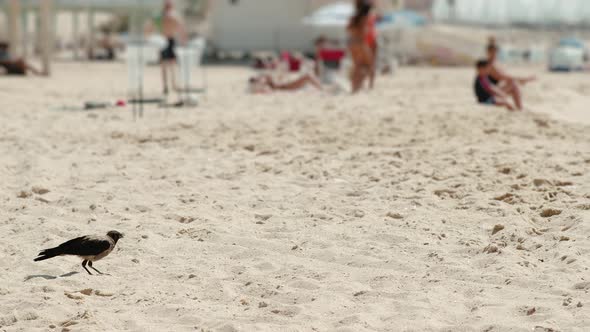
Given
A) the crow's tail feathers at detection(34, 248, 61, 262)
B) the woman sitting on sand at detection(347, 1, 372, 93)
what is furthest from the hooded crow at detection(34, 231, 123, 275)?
the woman sitting on sand at detection(347, 1, 372, 93)

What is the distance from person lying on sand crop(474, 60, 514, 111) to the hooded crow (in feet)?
23.9

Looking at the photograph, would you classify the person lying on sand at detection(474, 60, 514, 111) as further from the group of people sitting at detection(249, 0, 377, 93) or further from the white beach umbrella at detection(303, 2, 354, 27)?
the white beach umbrella at detection(303, 2, 354, 27)

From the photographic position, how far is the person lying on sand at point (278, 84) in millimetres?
13844

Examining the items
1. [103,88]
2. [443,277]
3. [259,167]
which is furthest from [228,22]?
[443,277]

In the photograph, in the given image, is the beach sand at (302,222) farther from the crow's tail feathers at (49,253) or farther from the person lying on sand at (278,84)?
the person lying on sand at (278,84)

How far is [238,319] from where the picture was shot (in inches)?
156

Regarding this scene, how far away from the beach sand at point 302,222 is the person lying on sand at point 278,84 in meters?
3.97

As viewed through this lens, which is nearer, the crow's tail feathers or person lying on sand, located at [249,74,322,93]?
the crow's tail feathers

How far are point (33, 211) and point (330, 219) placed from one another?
5.91ft

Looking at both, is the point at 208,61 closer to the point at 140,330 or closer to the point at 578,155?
the point at 578,155

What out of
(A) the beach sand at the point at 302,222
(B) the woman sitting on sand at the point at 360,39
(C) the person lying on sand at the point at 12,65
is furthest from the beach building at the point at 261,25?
(A) the beach sand at the point at 302,222

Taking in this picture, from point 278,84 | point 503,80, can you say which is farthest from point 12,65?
point 503,80

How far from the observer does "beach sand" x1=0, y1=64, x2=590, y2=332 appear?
13.3 ft

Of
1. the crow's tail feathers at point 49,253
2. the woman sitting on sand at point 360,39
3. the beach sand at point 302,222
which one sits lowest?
the beach sand at point 302,222
